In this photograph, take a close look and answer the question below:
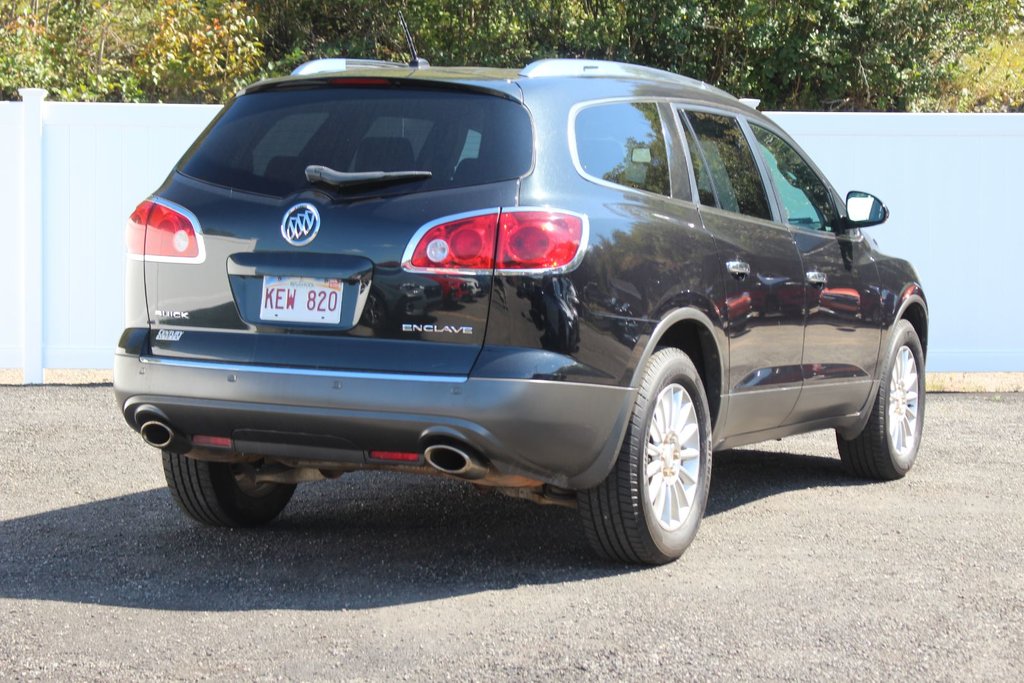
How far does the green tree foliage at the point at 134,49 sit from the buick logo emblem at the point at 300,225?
13166 millimetres

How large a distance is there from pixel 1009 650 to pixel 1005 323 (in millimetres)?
7834

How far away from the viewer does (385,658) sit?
4.20 m

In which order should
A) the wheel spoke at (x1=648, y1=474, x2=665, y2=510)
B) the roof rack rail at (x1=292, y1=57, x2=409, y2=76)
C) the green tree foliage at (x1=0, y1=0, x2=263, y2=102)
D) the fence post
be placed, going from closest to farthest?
the wheel spoke at (x1=648, y1=474, x2=665, y2=510), the roof rack rail at (x1=292, y1=57, x2=409, y2=76), the fence post, the green tree foliage at (x1=0, y1=0, x2=263, y2=102)

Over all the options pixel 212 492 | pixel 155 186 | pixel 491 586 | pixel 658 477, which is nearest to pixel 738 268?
pixel 658 477

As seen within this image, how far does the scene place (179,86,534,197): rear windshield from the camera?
193 inches

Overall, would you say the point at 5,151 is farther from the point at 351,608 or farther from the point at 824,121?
the point at 351,608

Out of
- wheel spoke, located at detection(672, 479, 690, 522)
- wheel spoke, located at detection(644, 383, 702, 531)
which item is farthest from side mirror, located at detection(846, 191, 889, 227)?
wheel spoke, located at detection(672, 479, 690, 522)

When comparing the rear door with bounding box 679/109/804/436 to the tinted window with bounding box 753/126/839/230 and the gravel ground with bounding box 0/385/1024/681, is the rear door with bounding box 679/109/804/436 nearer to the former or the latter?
the tinted window with bounding box 753/126/839/230

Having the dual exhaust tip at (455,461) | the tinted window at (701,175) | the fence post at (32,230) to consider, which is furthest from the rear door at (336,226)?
the fence post at (32,230)

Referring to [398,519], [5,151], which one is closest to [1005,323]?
[398,519]

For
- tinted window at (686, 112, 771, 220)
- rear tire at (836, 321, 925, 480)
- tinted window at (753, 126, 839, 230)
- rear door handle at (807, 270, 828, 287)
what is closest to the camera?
tinted window at (686, 112, 771, 220)

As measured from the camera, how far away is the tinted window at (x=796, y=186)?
21.6 feet

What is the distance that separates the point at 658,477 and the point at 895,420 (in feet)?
8.63

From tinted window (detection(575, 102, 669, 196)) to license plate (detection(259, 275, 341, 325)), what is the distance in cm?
98
